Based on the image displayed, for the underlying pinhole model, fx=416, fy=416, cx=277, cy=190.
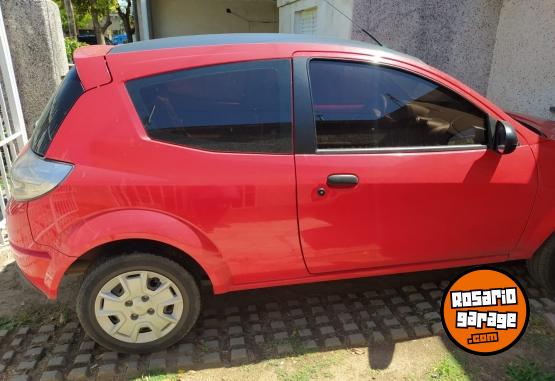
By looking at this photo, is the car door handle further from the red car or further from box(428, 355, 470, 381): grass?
box(428, 355, 470, 381): grass

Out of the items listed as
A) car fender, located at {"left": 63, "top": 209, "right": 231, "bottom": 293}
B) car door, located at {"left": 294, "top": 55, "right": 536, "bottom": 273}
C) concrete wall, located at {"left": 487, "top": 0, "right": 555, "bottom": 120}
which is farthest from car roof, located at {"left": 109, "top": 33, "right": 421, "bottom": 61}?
concrete wall, located at {"left": 487, "top": 0, "right": 555, "bottom": 120}

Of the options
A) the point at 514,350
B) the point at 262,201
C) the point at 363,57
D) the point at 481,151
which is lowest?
the point at 514,350

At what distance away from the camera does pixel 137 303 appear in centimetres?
232

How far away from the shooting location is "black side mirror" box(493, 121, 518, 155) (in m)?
2.41

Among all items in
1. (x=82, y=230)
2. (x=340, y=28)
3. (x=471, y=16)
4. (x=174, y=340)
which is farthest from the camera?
(x=340, y=28)

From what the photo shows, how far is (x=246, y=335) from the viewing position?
8.64 feet

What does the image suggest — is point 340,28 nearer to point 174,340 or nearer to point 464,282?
point 464,282

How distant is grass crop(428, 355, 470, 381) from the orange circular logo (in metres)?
0.15

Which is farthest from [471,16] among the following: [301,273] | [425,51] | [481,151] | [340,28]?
[301,273]

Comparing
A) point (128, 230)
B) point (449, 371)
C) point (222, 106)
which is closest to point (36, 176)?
point (128, 230)

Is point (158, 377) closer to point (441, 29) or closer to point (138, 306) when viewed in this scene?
point (138, 306)

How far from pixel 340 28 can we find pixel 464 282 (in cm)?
490

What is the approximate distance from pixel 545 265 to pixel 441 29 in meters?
4.24

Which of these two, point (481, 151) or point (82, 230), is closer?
point (82, 230)
